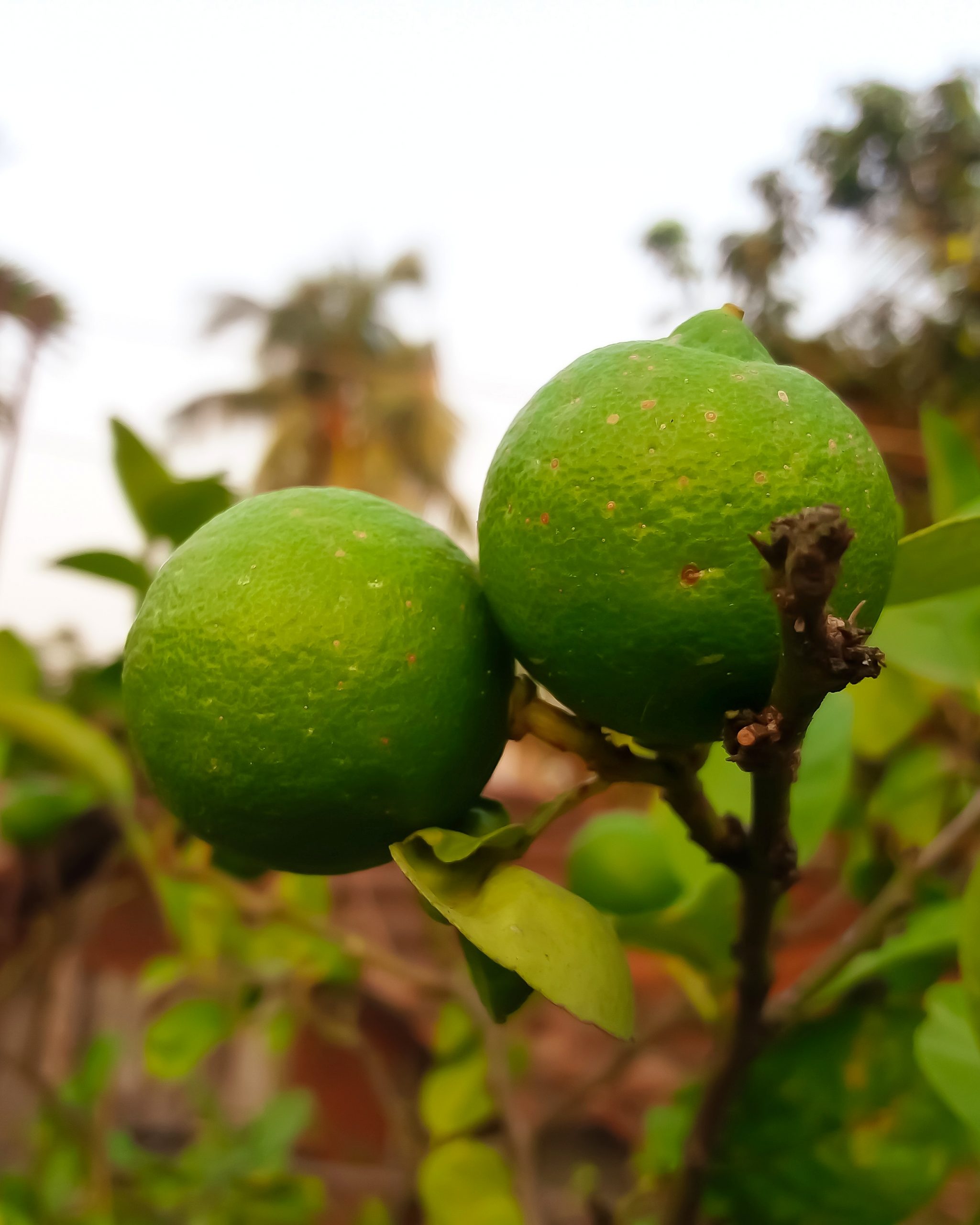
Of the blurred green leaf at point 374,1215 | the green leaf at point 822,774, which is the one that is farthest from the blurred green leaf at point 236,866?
the blurred green leaf at point 374,1215

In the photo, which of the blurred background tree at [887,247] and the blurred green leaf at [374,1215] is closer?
the blurred green leaf at [374,1215]

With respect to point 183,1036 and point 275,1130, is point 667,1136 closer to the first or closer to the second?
point 183,1036

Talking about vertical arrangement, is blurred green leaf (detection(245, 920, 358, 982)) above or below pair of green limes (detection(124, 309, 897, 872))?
below

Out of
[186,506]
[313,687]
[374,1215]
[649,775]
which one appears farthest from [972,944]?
[374,1215]

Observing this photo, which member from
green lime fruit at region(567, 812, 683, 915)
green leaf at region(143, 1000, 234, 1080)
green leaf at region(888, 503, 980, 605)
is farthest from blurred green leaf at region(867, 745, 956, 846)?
green leaf at region(143, 1000, 234, 1080)

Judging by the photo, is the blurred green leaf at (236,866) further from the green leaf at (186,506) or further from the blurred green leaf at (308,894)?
the blurred green leaf at (308,894)

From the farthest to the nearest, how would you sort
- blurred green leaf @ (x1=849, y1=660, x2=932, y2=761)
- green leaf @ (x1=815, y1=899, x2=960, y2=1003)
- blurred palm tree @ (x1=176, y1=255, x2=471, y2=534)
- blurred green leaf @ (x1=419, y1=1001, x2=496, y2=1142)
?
blurred palm tree @ (x1=176, y1=255, x2=471, y2=534)
blurred green leaf @ (x1=419, y1=1001, x2=496, y2=1142)
blurred green leaf @ (x1=849, y1=660, x2=932, y2=761)
green leaf @ (x1=815, y1=899, x2=960, y2=1003)

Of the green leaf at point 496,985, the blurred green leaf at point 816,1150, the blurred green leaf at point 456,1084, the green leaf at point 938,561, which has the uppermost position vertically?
the green leaf at point 938,561

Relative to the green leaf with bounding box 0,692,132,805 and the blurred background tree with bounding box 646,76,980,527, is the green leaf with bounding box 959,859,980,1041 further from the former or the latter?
the blurred background tree with bounding box 646,76,980,527
